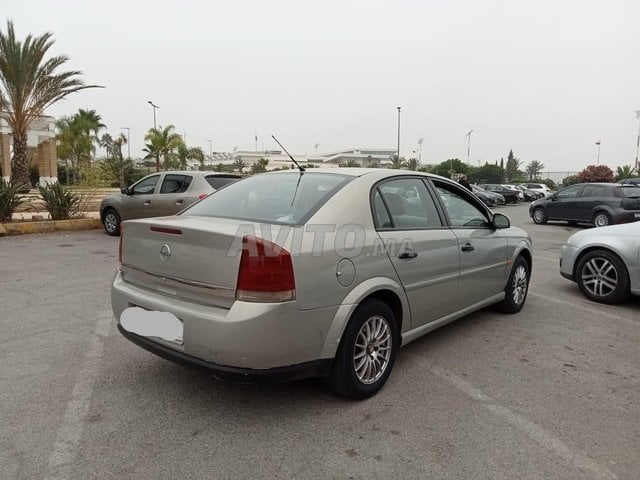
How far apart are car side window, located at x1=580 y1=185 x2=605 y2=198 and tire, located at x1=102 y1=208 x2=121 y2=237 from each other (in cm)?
1412

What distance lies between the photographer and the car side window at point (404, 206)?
3.41m

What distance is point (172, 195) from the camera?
9.84m

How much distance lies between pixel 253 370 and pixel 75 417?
1.19m

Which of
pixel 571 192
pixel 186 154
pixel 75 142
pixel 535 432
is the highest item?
pixel 75 142

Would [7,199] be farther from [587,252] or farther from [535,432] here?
[535,432]

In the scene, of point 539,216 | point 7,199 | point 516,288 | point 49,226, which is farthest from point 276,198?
point 539,216

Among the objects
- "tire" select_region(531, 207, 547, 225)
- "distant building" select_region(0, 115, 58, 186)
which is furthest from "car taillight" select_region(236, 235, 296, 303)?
"distant building" select_region(0, 115, 58, 186)

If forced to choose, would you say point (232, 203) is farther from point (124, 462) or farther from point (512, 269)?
point (512, 269)

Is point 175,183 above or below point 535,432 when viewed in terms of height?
above

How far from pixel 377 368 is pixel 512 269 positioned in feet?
8.06

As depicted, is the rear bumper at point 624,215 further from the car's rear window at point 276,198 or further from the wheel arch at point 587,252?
the car's rear window at point 276,198

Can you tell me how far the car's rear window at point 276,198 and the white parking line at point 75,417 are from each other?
1.39m

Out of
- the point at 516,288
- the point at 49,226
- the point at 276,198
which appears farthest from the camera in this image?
the point at 49,226

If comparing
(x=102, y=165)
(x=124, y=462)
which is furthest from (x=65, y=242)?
(x=124, y=462)
